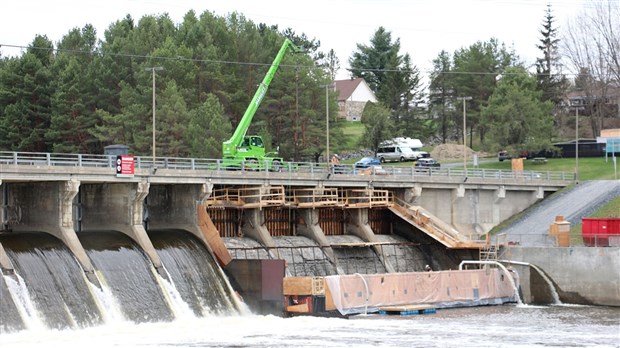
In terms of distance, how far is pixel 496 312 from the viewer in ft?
186

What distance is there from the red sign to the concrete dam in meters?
0.31

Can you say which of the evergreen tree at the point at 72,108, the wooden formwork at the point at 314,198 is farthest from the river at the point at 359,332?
the evergreen tree at the point at 72,108

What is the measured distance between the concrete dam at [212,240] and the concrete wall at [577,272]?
6.26ft

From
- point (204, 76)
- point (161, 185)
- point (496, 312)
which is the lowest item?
point (496, 312)

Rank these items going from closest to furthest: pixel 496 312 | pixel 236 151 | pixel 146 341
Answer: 1. pixel 146 341
2. pixel 496 312
3. pixel 236 151

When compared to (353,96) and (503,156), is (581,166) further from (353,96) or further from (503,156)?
(353,96)

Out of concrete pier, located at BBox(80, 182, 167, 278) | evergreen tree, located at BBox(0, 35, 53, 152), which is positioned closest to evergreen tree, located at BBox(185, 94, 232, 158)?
evergreen tree, located at BBox(0, 35, 53, 152)

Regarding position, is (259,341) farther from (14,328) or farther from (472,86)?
(472,86)

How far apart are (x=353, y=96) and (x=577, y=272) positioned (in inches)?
3764

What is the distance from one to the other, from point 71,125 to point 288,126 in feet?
62.6

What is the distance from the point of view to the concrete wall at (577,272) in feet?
194

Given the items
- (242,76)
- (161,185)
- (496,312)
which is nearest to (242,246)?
(161,185)

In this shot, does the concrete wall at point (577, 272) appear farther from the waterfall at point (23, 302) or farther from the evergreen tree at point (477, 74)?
the evergreen tree at point (477, 74)

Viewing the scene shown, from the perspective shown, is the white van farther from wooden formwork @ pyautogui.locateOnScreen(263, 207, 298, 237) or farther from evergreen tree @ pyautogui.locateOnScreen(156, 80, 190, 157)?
wooden formwork @ pyautogui.locateOnScreen(263, 207, 298, 237)
